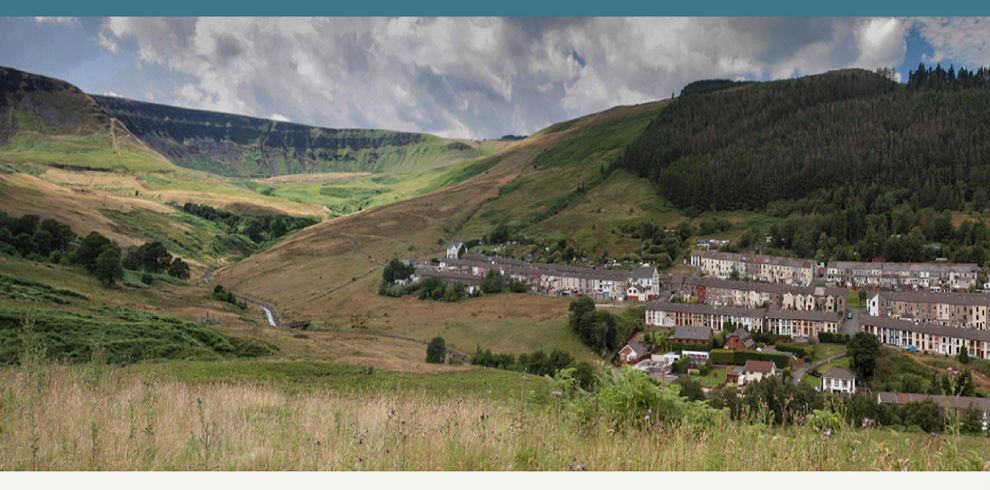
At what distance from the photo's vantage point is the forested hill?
284 ft

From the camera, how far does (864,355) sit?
109 ft

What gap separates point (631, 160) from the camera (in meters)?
118

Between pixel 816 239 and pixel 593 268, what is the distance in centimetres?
3135

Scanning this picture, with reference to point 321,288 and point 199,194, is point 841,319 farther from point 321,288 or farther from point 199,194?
point 199,194

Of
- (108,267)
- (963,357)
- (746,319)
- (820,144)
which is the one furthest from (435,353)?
(820,144)

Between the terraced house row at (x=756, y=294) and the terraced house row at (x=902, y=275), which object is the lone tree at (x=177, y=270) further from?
the terraced house row at (x=902, y=275)

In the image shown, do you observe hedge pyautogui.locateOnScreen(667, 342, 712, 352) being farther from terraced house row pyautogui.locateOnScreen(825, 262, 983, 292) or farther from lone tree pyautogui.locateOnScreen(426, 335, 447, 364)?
terraced house row pyautogui.locateOnScreen(825, 262, 983, 292)

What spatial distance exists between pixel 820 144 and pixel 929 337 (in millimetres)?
74681

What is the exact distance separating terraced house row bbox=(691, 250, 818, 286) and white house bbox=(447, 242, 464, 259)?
35.4 metres

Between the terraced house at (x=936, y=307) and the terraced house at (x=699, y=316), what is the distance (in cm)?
1186

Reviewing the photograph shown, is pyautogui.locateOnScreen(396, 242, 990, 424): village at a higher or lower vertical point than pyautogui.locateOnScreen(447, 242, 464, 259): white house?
lower

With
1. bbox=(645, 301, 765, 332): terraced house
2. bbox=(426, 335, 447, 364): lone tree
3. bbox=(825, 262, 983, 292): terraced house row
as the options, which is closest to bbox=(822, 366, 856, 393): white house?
bbox=(645, 301, 765, 332): terraced house

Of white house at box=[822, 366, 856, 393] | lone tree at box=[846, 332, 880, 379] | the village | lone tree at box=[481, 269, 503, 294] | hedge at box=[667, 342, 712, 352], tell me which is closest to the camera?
white house at box=[822, 366, 856, 393]

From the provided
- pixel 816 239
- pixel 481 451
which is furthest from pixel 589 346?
pixel 816 239
